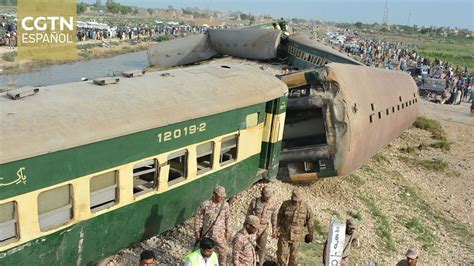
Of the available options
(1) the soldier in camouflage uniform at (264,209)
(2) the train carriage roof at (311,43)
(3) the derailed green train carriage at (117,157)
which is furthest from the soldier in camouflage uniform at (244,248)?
(2) the train carriage roof at (311,43)

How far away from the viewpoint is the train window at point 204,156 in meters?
8.35

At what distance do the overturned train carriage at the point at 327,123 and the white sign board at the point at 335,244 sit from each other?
4.61m

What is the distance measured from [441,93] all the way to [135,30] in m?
51.2

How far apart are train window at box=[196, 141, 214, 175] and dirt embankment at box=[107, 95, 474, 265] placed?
3.99ft

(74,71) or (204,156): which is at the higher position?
(204,156)

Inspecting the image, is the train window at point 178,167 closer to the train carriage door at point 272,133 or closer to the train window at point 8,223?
the train carriage door at point 272,133

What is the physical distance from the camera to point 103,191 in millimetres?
6602

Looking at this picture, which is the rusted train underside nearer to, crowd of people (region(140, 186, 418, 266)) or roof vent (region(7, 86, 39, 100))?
crowd of people (region(140, 186, 418, 266))

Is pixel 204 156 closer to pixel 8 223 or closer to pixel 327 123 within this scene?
pixel 8 223

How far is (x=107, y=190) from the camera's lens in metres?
6.66

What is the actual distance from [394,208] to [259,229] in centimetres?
683

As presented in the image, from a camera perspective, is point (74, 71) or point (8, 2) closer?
point (74, 71)

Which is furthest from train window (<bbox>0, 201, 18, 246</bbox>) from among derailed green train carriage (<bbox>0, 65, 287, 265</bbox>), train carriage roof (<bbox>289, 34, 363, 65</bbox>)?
train carriage roof (<bbox>289, 34, 363, 65</bbox>)

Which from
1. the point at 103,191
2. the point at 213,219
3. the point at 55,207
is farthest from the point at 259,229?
the point at 55,207
